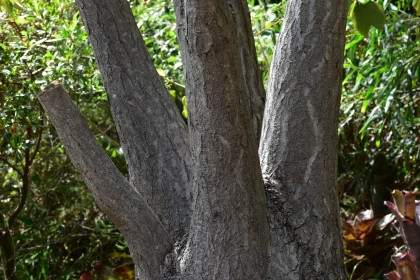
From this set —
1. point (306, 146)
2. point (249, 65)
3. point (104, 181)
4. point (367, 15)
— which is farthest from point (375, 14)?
point (104, 181)

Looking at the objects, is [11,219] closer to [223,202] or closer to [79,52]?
[79,52]

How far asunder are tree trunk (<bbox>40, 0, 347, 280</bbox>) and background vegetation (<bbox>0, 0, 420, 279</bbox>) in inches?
41.2

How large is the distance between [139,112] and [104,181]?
1.09 feet

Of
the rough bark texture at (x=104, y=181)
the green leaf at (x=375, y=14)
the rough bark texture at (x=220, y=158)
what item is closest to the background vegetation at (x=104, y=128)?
the green leaf at (x=375, y=14)

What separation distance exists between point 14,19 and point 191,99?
6.21 ft

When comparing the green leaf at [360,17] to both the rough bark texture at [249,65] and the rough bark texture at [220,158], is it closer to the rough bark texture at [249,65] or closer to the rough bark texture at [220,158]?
the rough bark texture at [249,65]

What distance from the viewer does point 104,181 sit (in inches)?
70.4

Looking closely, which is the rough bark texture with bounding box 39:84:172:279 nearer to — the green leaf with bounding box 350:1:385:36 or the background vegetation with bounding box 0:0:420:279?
the green leaf with bounding box 350:1:385:36

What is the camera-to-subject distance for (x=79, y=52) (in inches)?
133

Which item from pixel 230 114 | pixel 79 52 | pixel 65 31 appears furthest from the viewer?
pixel 79 52

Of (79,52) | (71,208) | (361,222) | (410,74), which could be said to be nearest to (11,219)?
(71,208)

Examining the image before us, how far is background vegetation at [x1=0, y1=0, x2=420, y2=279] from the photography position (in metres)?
3.21

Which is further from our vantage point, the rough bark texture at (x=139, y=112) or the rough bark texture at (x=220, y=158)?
the rough bark texture at (x=139, y=112)

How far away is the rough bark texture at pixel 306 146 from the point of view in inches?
74.4
